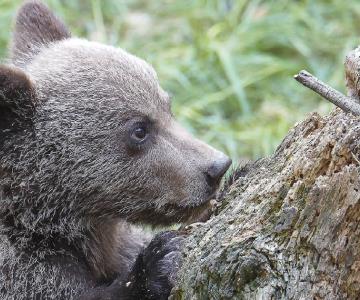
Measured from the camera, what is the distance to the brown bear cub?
4.09 metres

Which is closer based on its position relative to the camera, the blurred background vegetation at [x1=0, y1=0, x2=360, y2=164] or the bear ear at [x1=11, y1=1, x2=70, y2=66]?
the bear ear at [x1=11, y1=1, x2=70, y2=66]

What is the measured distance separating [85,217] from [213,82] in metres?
4.80

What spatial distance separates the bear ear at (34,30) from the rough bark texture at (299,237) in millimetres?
2133

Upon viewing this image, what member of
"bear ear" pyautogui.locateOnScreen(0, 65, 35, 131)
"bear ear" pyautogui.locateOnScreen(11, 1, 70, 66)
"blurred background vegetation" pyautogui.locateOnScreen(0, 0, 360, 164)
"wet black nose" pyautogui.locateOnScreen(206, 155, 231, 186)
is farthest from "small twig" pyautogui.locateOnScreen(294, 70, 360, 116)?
"blurred background vegetation" pyautogui.locateOnScreen(0, 0, 360, 164)

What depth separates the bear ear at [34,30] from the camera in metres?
4.86

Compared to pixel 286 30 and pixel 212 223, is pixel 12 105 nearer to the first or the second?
pixel 212 223

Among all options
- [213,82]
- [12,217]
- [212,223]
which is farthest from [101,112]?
[213,82]

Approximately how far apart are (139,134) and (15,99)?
25.4 inches

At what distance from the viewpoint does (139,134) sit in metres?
4.29

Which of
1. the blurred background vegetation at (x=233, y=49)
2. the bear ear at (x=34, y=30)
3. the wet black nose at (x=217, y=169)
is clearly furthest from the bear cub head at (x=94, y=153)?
the blurred background vegetation at (x=233, y=49)

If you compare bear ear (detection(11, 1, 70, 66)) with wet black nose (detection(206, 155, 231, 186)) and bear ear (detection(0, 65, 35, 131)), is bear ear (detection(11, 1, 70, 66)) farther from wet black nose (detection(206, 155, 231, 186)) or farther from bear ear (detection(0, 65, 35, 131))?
wet black nose (detection(206, 155, 231, 186))

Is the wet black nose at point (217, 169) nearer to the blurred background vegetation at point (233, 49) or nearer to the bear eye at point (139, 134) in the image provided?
the bear eye at point (139, 134)

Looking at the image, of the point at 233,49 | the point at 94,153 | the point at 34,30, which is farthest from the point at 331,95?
the point at 233,49

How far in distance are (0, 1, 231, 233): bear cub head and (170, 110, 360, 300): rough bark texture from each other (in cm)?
104
